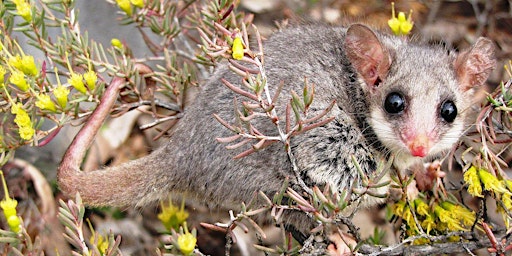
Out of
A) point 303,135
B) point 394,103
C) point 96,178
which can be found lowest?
point 96,178

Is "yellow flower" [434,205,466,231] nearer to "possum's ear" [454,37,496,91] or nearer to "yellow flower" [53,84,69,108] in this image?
"possum's ear" [454,37,496,91]

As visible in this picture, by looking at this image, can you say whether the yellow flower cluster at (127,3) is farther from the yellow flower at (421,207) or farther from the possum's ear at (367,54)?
the yellow flower at (421,207)

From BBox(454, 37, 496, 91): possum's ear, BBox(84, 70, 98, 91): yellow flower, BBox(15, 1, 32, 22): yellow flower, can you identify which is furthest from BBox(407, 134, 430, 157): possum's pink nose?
BBox(15, 1, 32, 22): yellow flower

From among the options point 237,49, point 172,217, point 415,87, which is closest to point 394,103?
point 415,87

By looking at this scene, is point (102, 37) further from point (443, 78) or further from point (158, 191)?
point (443, 78)

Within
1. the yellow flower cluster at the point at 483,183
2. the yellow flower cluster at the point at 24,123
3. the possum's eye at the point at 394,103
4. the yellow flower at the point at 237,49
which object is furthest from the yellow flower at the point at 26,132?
the yellow flower cluster at the point at 483,183

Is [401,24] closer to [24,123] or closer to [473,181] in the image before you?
[473,181]

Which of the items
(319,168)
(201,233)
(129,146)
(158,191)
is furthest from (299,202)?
(129,146)
